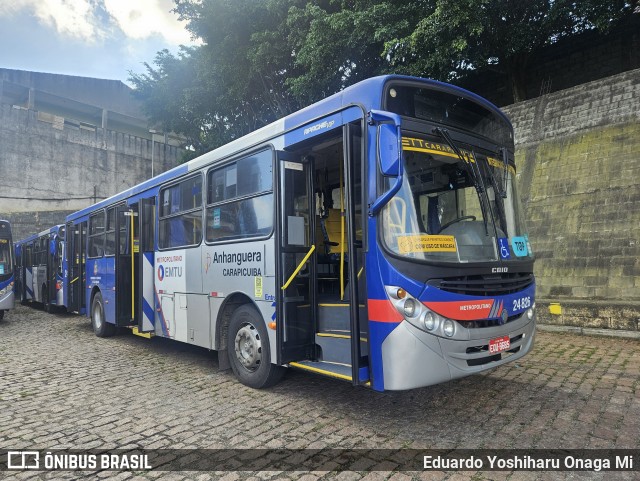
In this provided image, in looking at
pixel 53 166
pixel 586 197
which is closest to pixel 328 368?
pixel 586 197

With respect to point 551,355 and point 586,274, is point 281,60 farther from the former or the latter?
point 551,355

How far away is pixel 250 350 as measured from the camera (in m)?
5.27

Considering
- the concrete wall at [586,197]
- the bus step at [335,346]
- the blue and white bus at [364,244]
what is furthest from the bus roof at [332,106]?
the concrete wall at [586,197]

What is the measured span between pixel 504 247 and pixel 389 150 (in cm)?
156

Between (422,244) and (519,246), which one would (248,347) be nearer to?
(422,244)

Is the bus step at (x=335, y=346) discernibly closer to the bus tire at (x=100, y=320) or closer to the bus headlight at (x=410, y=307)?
the bus headlight at (x=410, y=307)

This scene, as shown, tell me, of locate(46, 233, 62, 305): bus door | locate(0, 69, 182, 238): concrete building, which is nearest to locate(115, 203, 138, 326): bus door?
locate(46, 233, 62, 305): bus door

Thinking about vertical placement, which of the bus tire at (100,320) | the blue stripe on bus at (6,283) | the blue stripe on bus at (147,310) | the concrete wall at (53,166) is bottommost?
the bus tire at (100,320)

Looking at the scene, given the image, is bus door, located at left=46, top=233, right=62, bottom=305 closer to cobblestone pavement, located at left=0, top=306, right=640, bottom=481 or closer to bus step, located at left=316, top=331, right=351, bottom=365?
cobblestone pavement, located at left=0, top=306, right=640, bottom=481

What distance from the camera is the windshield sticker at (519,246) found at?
435 cm

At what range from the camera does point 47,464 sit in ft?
11.6

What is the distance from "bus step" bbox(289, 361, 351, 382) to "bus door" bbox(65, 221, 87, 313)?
8146mm

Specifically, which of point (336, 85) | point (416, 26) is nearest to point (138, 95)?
point (336, 85)

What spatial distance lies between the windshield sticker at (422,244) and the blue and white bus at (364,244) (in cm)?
1
